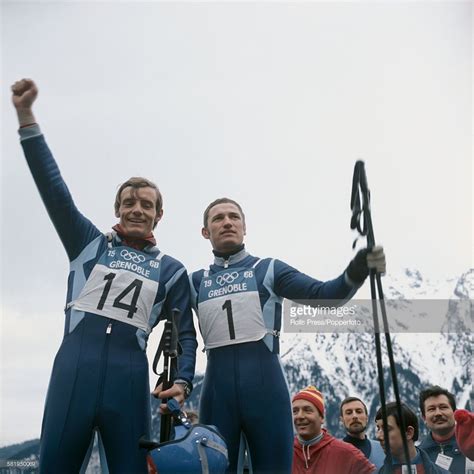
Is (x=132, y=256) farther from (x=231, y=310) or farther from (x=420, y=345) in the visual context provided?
(x=420, y=345)

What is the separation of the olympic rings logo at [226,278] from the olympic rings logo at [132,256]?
1.12 feet

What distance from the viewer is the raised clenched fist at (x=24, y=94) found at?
2.51m

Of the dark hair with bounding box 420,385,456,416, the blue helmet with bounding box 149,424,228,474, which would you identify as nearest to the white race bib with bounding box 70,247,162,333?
the blue helmet with bounding box 149,424,228,474

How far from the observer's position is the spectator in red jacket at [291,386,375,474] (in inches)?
112

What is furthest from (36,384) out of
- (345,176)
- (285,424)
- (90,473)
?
(345,176)

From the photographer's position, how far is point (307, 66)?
3252 millimetres

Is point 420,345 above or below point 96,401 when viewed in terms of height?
above

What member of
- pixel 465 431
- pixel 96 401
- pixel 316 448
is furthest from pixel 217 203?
pixel 465 431

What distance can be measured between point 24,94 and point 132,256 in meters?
0.74


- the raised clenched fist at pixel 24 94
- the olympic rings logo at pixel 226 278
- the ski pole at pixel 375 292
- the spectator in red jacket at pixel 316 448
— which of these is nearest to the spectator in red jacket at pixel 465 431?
the spectator in red jacket at pixel 316 448

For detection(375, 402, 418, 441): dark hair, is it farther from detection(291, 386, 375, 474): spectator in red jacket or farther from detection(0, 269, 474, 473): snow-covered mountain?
detection(291, 386, 375, 474): spectator in red jacket

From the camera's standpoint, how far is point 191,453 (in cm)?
206

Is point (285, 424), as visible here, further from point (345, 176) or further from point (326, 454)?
point (345, 176)

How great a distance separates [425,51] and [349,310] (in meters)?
1.31
